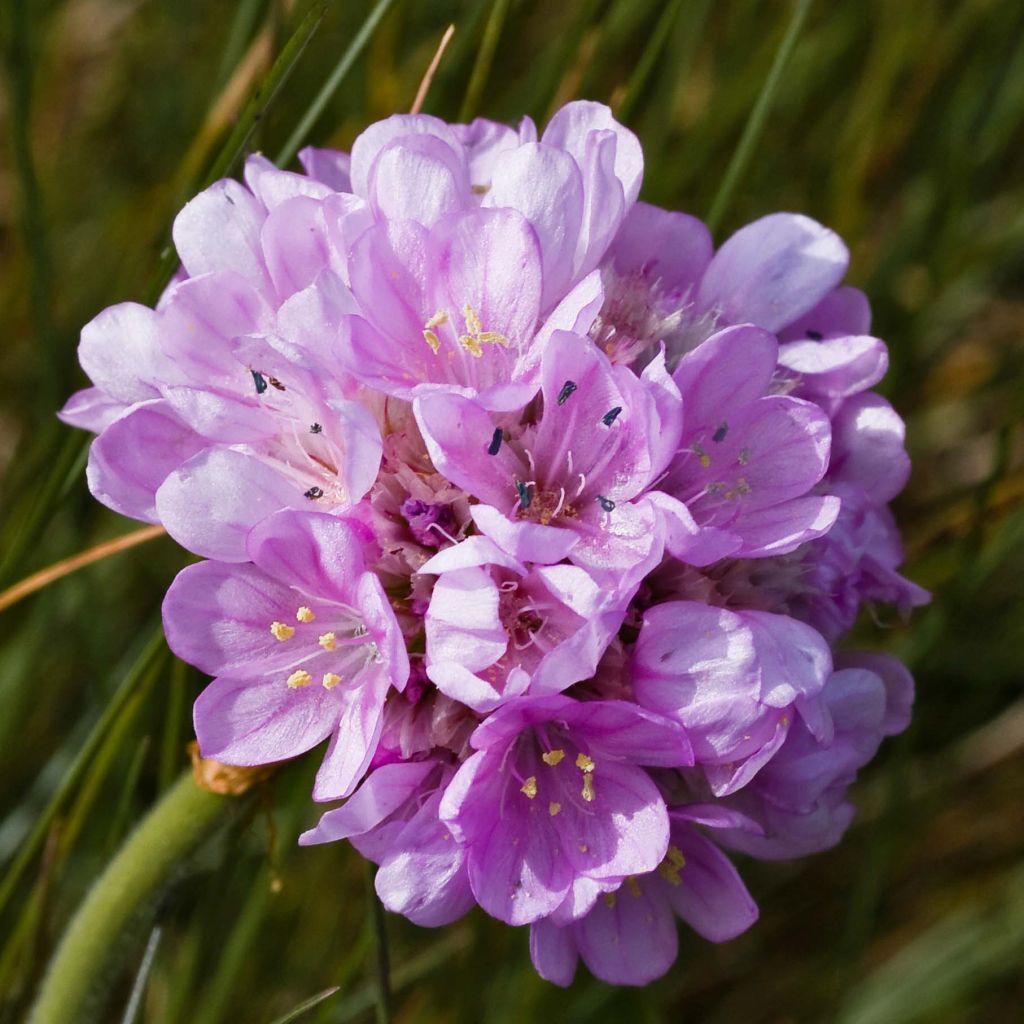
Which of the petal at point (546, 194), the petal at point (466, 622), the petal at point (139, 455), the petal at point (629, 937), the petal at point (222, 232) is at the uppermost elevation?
the petal at point (546, 194)


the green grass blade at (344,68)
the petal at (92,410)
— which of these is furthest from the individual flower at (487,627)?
the green grass blade at (344,68)

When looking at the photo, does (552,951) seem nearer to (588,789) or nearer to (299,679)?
(588,789)

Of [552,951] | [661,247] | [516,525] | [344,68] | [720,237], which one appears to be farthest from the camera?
[720,237]

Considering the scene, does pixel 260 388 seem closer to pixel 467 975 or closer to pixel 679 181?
pixel 467 975

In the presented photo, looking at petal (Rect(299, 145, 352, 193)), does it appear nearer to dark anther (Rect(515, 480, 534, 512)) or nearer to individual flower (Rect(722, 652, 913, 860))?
dark anther (Rect(515, 480, 534, 512))

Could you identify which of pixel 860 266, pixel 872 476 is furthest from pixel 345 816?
pixel 860 266

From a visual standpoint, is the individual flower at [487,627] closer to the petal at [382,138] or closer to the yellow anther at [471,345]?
the yellow anther at [471,345]

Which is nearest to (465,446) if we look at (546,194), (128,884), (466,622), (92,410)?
(466,622)
